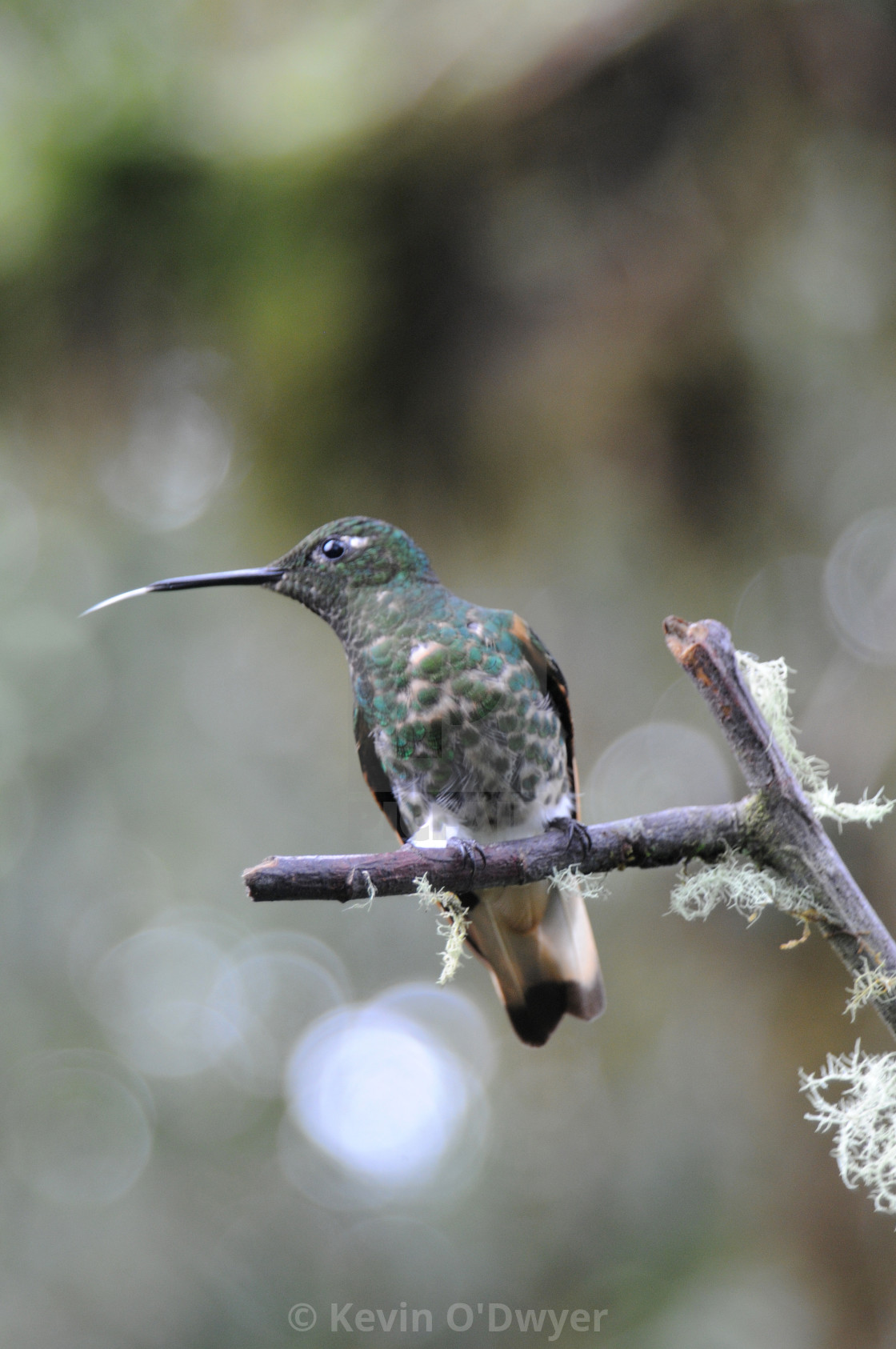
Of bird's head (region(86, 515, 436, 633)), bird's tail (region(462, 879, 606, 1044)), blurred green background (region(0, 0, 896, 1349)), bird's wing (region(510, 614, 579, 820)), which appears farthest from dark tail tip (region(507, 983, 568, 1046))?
blurred green background (region(0, 0, 896, 1349))

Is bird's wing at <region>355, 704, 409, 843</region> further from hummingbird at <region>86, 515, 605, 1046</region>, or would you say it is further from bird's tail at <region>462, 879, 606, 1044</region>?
bird's tail at <region>462, 879, 606, 1044</region>

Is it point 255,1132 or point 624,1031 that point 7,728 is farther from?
point 624,1031

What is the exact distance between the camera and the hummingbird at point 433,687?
1.41 m

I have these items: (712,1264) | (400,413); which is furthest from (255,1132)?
(400,413)

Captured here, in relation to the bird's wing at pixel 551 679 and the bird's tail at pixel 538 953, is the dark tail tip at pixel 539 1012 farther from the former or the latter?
the bird's wing at pixel 551 679

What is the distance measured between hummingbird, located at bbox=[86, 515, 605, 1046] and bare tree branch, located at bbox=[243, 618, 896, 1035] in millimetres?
233

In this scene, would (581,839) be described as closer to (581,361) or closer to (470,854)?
(470,854)

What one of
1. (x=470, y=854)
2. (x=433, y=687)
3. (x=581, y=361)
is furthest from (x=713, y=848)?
(x=581, y=361)

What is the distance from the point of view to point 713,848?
110 centimetres

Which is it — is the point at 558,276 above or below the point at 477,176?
below

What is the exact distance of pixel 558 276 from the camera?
267cm

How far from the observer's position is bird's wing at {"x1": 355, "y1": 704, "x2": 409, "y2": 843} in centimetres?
160

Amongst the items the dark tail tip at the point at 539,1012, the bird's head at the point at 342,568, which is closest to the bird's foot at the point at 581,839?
the bird's head at the point at 342,568

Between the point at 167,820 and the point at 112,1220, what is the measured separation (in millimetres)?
2344
